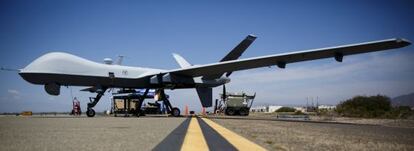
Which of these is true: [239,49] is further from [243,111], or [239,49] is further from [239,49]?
[243,111]

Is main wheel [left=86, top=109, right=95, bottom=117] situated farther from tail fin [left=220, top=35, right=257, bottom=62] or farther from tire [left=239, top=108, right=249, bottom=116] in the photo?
tire [left=239, top=108, right=249, bottom=116]

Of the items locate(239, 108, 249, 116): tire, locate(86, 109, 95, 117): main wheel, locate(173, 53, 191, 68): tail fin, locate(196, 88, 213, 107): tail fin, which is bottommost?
locate(239, 108, 249, 116): tire

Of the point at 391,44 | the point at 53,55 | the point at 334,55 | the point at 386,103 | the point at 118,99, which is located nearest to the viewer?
the point at 391,44

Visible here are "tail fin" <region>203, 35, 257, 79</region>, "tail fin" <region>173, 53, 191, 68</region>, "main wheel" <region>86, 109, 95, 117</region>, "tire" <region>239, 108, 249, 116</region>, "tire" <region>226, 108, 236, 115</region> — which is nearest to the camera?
"main wheel" <region>86, 109, 95, 117</region>

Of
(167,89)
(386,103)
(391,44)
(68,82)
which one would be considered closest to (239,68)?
(167,89)

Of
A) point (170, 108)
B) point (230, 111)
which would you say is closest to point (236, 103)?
point (230, 111)

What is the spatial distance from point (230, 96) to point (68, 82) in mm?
18346

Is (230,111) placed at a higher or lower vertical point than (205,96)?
lower

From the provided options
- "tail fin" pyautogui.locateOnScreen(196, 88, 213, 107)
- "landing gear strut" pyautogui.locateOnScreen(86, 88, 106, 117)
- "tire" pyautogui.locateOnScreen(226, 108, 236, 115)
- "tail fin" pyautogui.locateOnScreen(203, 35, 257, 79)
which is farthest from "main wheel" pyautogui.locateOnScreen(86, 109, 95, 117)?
"tire" pyautogui.locateOnScreen(226, 108, 236, 115)

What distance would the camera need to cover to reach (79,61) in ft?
77.3

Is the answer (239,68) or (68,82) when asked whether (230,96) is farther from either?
(68,82)

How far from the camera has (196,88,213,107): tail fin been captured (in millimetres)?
27297

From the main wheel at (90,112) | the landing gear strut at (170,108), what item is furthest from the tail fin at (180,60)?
the main wheel at (90,112)

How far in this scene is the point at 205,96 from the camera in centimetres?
2762
